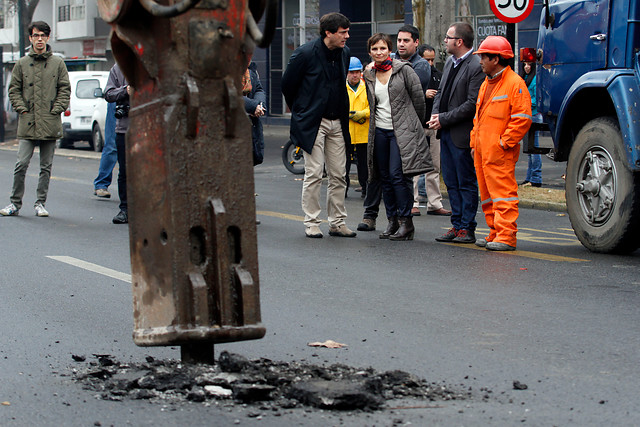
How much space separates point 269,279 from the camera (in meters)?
8.02

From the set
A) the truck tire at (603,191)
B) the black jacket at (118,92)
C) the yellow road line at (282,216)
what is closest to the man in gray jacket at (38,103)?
the black jacket at (118,92)

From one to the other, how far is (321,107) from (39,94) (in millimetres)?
3857

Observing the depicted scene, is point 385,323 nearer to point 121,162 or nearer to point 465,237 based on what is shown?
point 465,237

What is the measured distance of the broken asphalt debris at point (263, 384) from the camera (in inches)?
177

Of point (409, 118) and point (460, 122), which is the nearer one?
point (460, 122)

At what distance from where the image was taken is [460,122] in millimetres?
9992

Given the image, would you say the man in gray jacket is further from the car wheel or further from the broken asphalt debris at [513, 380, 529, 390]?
the car wheel

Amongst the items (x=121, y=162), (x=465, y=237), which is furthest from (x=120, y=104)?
(x=465, y=237)

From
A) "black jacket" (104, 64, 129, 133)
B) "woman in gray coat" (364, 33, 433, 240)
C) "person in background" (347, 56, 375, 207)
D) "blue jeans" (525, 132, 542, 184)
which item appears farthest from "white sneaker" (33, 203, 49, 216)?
"blue jeans" (525, 132, 542, 184)

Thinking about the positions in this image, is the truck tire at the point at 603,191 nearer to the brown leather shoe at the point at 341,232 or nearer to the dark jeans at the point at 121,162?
the brown leather shoe at the point at 341,232

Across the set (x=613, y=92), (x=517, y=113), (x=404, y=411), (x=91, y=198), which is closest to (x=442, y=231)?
(x=517, y=113)

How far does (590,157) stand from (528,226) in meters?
2.48

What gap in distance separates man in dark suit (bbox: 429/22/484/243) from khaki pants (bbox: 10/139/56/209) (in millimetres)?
4685

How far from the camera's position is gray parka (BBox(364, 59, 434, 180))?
10.1 metres
